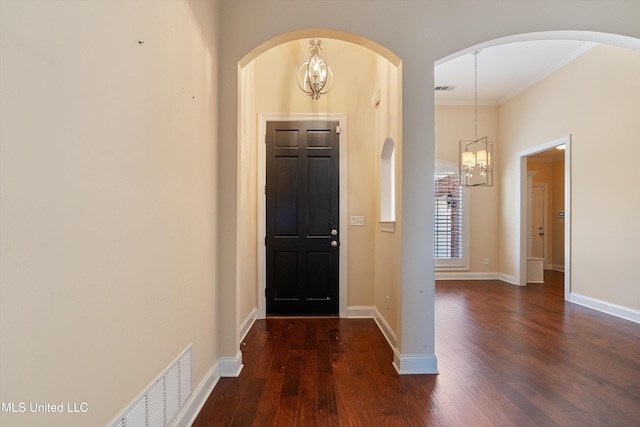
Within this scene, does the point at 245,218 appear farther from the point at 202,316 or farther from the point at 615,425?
the point at 615,425

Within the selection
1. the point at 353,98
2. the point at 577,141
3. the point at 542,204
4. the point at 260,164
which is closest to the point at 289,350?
the point at 260,164

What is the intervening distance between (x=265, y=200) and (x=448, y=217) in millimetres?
4093

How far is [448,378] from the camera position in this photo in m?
2.28

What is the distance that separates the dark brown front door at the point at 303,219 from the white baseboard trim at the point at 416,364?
1.50 meters

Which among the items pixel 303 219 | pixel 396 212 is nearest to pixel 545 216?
pixel 303 219

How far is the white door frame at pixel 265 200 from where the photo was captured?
3.77 metres

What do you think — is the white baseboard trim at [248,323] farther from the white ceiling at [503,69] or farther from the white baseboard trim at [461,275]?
the white ceiling at [503,69]

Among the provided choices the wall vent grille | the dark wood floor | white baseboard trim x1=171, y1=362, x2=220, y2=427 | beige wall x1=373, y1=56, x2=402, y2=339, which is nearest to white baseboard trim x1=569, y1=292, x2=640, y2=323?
the dark wood floor

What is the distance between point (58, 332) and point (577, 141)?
588 cm

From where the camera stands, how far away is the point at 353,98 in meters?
3.79

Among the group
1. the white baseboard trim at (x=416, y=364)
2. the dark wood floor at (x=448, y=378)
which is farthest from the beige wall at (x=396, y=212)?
the dark wood floor at (x=448, y=378)

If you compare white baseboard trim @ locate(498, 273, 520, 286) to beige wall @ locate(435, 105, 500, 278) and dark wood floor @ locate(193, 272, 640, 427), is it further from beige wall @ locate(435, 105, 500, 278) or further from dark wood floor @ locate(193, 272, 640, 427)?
dark wood floor @ locate(193, 272, 640, 427)

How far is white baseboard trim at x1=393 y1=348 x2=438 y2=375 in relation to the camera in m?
2.34

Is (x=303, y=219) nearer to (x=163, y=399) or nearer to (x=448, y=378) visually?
(x=448, y=378)
